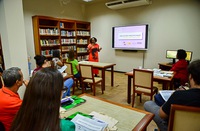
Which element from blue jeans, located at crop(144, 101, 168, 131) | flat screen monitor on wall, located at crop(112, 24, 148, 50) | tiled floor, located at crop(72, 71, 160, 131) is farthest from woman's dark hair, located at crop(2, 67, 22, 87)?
flat screen monitor on wall, located at crop(112, 24, 148, 50)

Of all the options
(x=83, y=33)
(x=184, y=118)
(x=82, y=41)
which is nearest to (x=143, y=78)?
(x=184, y=118)

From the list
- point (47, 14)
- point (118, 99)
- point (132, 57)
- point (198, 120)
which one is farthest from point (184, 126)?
point (47, 14)

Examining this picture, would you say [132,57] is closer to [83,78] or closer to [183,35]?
[183,35]

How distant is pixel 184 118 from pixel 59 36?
16.3ft

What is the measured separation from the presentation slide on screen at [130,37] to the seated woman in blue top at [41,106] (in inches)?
192

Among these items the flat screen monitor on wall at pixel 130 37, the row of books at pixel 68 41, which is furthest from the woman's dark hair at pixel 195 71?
the row of books at pixel 68 41

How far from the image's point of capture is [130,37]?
17.9ft

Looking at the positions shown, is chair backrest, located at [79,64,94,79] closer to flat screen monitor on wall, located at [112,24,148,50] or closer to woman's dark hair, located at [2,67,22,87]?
woman's dark hair, located at [2,67,22,87]

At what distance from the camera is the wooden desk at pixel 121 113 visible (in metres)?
1.20

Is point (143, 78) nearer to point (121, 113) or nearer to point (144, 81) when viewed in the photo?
point (144, 81)

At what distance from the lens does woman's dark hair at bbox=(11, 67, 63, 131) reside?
0.71m

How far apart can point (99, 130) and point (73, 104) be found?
1.99ft

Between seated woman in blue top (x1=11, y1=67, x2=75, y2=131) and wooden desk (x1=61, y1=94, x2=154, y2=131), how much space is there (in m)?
0.64

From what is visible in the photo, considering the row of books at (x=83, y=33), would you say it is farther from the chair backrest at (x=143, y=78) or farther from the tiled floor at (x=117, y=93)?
the chair backrest at (x=143, y=78)
